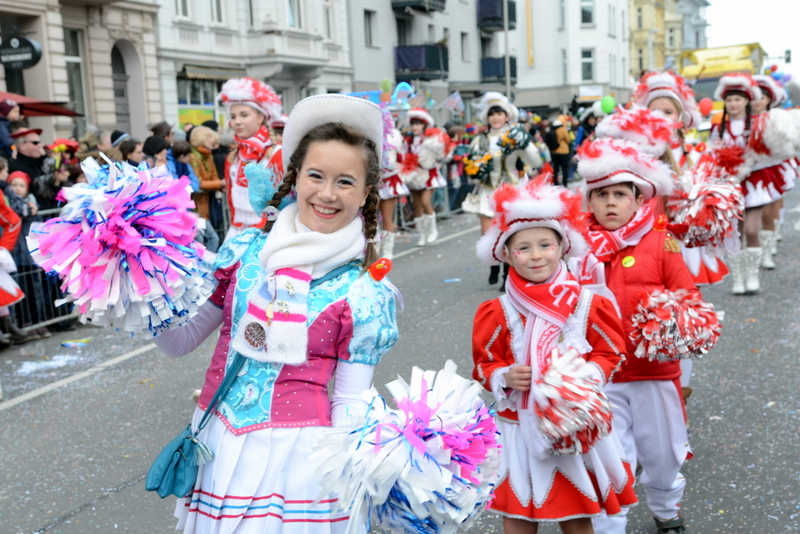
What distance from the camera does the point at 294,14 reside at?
27281 mm

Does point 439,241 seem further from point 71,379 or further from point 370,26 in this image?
point 370,26

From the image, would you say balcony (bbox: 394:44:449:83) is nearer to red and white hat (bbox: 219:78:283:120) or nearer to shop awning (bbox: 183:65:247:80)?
shop awning (bbox: 183:65:247:80)

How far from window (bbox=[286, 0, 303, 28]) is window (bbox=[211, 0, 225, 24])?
104 inches

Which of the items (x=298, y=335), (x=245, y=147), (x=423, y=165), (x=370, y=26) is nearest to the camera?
(x=298, y=335)

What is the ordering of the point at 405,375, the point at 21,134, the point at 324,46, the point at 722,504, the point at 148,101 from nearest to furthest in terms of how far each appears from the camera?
the point at 722,504 → the point at 405,375 → the point at 21,134 → the point at 148,101 → the point at 324,46

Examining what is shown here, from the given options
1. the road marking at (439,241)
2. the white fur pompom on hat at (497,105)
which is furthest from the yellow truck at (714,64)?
the white fur pompom on hat at (497,105)

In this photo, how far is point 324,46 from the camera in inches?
1146

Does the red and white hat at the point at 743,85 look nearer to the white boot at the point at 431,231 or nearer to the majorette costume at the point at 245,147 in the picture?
the majorette costume at the point at 245,147

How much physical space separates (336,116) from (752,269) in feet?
23.7

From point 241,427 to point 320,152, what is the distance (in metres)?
0.78

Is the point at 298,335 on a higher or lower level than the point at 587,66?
lower

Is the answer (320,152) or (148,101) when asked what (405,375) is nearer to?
(320,152)

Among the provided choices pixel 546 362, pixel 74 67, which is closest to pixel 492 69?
pixel 74 67

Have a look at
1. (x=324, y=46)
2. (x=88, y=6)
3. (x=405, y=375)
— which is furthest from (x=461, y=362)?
(x=324, y=46)
